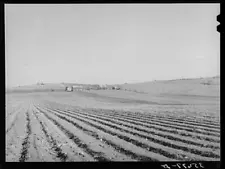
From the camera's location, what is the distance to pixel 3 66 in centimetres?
276

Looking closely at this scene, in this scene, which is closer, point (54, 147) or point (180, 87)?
point (54, 147)

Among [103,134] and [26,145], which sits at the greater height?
[103,134]

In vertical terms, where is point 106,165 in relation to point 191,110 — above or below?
below

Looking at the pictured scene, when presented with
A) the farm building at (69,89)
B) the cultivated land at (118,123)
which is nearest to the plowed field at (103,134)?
the cultivated land at (118,123)

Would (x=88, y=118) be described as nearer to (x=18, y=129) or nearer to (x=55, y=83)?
(x=55, y=83)

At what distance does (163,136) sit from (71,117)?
1.42 meters

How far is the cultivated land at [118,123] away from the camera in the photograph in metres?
2.87

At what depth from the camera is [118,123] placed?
337 centimetres

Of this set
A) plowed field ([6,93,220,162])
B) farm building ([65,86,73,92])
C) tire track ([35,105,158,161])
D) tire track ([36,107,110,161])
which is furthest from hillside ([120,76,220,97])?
tire track ([36,107,110,161])

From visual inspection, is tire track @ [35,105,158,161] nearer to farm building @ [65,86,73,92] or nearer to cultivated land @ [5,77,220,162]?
cultivated land @ [5,77,220,162]

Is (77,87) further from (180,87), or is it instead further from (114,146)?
(180,87)

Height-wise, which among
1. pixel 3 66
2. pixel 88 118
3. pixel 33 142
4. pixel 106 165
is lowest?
pixel 106 165

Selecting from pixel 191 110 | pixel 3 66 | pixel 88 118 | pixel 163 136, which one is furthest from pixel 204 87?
pixel 3 66

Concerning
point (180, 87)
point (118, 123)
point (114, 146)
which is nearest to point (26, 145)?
point (114, 146)
